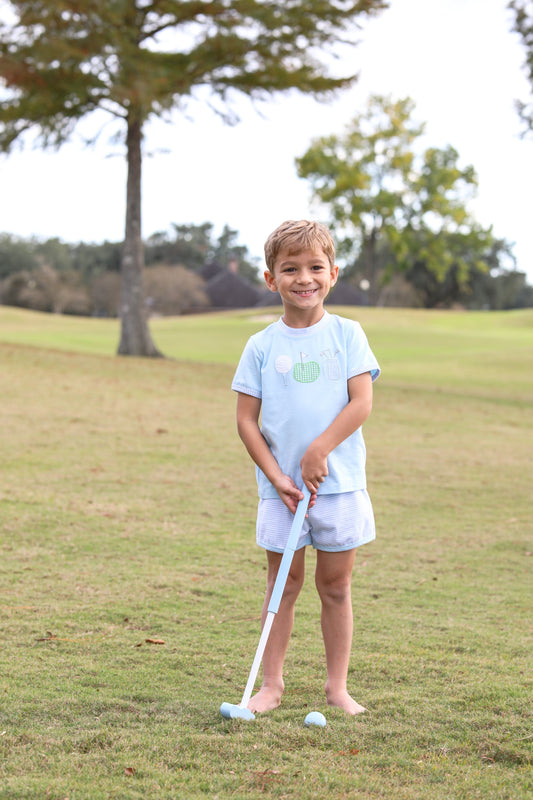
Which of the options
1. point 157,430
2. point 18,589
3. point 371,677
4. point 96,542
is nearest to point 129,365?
point 157,430

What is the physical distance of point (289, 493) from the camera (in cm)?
291

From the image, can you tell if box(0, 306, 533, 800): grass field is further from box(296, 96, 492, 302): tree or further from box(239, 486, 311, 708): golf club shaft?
box(296, 96, 492, 302): tree

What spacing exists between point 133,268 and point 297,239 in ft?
52.3

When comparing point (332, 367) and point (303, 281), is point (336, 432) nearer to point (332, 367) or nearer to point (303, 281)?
point (332, 367)

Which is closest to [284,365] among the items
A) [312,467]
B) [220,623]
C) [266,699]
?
[312,467]

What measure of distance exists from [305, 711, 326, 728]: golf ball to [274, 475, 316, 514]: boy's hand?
0.65 m

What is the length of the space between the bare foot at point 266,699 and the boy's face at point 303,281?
1.29 metres

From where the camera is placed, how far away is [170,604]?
4.32 m

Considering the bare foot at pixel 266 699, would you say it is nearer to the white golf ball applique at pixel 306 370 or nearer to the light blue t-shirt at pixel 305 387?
the light blue t-shirt at pixel 305 387

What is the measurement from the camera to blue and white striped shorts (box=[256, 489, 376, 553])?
297 cm

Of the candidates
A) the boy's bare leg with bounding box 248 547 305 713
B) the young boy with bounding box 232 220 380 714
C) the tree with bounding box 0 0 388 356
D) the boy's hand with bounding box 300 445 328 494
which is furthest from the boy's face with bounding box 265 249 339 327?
the tree with bounding box 0 0 388 356

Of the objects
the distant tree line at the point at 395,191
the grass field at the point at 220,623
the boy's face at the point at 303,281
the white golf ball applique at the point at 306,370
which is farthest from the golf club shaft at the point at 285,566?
the distant tree line at the point at 395,191

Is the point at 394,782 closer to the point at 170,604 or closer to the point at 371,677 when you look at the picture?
the point at 371,677

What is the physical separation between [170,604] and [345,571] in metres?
1.54
